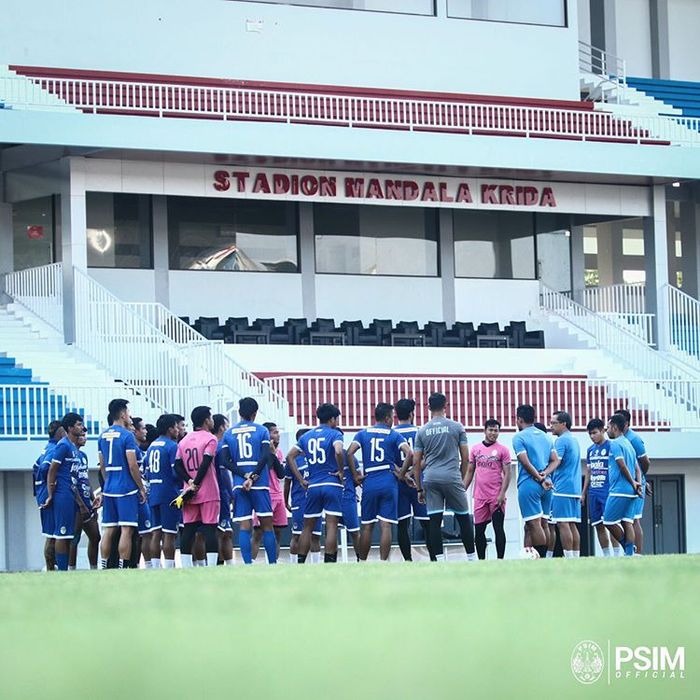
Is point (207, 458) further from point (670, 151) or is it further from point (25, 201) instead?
point (670, 151)

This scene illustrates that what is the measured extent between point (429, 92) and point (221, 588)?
2373 cm

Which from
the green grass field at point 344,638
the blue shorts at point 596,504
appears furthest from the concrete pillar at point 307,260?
the green grass field at point 344,638

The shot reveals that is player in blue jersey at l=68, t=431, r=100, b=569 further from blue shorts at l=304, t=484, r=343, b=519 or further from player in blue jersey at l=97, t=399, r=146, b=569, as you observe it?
blue shorts at l=304, t=484, r=343, b=519

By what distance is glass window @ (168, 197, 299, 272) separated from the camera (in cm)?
3244

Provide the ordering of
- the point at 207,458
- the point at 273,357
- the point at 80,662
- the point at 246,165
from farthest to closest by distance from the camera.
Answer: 1. the point at 246,165
2. the point at 273,357
3. the point at 207,458
4. the point at 80,662

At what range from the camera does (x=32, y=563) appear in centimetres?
2462

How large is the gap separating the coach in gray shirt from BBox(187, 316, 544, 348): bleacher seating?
12.7m

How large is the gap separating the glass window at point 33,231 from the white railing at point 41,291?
37.3 inches

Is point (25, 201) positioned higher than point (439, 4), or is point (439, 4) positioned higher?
point (439, 4)

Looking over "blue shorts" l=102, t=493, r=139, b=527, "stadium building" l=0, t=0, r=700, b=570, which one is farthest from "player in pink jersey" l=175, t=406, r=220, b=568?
"stadium building" l=0, t=0, r=700, b=570

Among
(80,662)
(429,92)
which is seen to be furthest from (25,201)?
(80,662)

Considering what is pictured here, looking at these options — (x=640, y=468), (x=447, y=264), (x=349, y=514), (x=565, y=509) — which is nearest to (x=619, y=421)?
(x=640, y=468)

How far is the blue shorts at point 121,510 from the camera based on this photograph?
1764 cm

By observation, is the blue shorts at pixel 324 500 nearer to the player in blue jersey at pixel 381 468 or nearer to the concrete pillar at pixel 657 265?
the player in blue jersey at pixel 381 468
